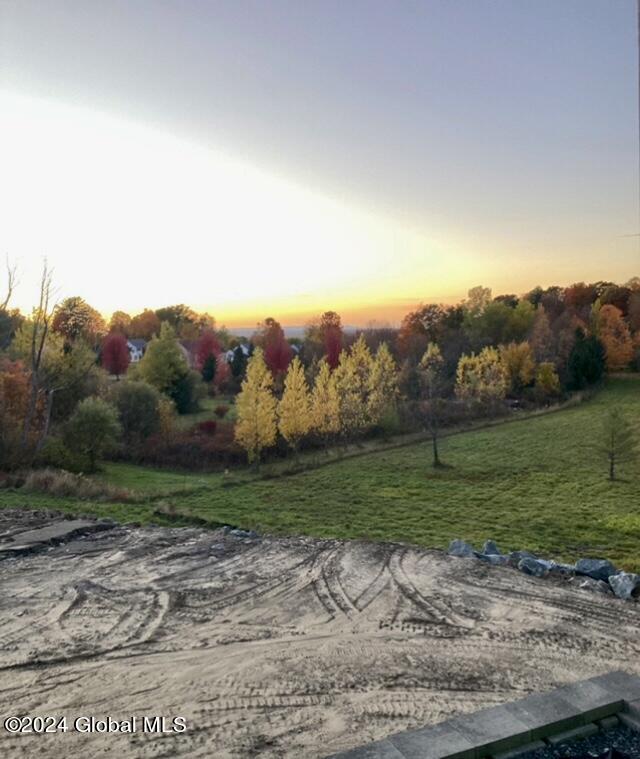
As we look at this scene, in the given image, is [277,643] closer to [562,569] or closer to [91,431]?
[562,569]

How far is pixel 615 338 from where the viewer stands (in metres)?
38.9

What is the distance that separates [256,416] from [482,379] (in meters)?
15.2

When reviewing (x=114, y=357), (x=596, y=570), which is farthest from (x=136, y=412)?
(x=596, y=570)

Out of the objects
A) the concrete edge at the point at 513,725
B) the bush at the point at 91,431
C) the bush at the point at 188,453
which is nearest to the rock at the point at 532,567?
the concrete edge at the point at 513,725

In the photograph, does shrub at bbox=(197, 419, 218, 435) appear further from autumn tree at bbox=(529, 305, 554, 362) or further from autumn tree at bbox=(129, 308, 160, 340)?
autumn tree at bbox=(129, 308, 160, 340)

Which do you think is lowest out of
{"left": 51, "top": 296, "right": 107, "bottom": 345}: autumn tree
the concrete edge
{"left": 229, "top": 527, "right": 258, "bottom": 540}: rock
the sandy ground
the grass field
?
the grass field

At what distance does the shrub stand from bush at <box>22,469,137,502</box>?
47.9 ft

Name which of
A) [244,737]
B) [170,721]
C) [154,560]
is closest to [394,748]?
[244,737]

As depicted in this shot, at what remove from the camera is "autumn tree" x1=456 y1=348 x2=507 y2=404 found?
106ft

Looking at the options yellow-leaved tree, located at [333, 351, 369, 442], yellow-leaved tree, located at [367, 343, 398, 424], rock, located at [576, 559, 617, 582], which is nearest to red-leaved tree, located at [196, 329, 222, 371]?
yellow-leaved tree, located at [367, 343, 398, 424]

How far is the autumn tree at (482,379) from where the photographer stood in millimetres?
32391

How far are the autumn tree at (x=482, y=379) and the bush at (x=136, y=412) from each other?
55.5ft

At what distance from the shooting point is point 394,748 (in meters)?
3.74

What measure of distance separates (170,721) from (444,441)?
23539 millimetres
